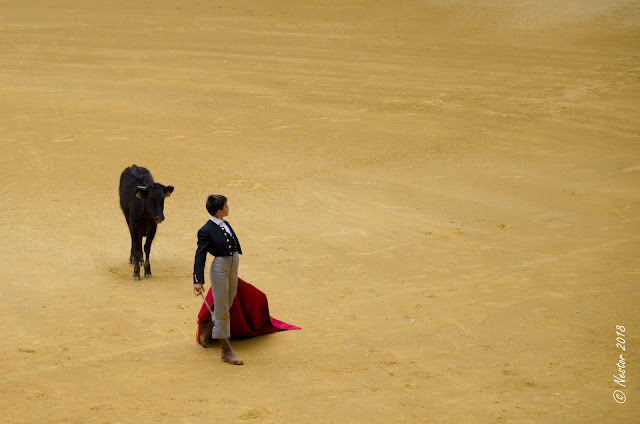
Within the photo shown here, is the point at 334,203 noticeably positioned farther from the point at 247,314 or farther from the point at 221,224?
the point at 221,224

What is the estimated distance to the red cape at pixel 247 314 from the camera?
9.38m

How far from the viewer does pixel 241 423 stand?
7738 millimetres

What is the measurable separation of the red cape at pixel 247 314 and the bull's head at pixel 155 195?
2173mm

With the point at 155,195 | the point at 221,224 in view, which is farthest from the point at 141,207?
the point at 221,224

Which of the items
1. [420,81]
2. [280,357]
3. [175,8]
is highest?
[175,8]

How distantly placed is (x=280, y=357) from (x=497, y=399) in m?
2.41

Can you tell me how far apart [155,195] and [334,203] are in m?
4.90

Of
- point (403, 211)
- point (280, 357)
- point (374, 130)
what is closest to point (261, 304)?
point (280, 357)

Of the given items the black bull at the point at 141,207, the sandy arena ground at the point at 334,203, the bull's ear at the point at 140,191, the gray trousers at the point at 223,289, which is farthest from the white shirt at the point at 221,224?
the bull's ear at the point at 140,191

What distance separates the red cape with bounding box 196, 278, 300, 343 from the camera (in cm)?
938

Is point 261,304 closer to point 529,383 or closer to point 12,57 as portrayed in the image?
point 529,383

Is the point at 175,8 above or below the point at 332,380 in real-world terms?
above

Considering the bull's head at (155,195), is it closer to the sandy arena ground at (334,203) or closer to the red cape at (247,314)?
the sandy arena ground at (334,203)

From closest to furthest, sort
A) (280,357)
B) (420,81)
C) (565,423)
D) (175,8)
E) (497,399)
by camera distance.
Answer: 1. (565,423)
2. (497,399)
3. (280,357)
4. (420,81)
5. (175,8)
